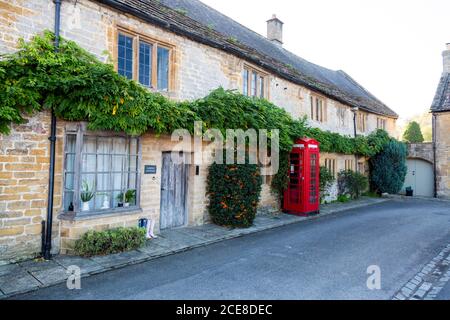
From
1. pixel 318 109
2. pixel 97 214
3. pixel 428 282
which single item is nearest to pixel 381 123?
pixel 318 109

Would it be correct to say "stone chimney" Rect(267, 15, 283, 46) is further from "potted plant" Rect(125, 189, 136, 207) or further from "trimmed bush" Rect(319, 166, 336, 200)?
"potted plant" Rect(125, 189, 136, 207)

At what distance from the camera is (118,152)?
707 cm

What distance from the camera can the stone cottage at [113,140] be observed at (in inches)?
221

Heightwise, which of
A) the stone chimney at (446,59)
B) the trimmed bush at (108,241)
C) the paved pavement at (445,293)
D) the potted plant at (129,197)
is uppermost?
the stone chimney at (446,59)

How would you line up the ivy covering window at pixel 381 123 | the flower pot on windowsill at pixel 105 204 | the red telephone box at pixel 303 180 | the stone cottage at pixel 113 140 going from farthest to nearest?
the ivy covering window at pixel 381 123, the red telephone box at pixel 303 180, the flower pot on windowsill at pixel 105 204, the stone cottage at pixel 113 140

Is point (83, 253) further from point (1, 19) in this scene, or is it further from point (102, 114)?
point (1, 19)

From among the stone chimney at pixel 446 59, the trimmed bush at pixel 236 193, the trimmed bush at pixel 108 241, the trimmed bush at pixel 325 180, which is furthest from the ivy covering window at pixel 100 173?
the stone chimney at pixel 446 59

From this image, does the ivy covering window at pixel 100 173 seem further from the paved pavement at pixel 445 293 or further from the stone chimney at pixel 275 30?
the stone chimney at pixel 275 30

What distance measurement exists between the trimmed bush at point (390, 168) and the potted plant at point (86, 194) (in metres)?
17.2

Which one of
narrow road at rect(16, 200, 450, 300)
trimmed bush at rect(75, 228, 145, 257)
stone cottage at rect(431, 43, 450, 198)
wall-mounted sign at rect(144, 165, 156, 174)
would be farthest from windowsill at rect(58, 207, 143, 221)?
stone cottage at rect(431, 43, 450, 198)

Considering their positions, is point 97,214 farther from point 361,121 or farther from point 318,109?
point 361,121

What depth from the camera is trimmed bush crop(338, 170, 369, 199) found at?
637 inches

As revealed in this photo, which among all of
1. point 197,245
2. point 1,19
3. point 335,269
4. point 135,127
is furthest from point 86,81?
point 335,269

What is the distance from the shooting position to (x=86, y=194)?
21.0ft
